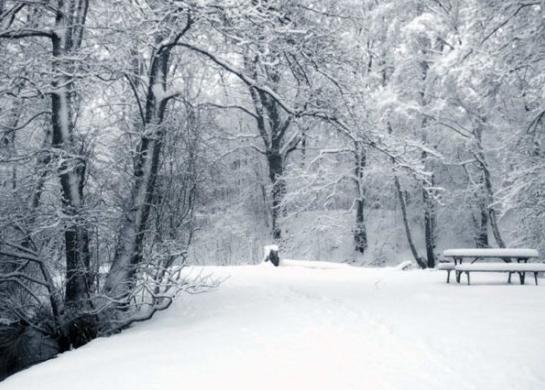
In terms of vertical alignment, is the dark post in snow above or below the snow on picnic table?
above

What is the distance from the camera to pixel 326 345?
5.54m

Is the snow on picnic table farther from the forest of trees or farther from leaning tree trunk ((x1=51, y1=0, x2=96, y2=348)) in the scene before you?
the forest of trees

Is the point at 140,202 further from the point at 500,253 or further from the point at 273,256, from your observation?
the point at 273,256

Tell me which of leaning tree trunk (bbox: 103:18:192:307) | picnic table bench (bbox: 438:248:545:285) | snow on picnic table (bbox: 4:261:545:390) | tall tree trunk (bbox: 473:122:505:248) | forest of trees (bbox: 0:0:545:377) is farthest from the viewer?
tall tree trunk (bbox: 473:122:505:248)

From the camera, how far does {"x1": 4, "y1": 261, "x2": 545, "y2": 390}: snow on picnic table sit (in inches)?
177

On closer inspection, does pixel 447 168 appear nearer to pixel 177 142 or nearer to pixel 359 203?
pixel 359 203

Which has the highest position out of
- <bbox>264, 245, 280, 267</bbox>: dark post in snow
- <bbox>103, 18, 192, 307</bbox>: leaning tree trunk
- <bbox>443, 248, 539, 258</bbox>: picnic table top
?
<bbox>103, 18, 192, 307</bbox>: leaning tree trunk

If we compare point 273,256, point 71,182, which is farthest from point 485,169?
point 71,182

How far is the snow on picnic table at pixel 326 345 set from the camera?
4484 millimetres

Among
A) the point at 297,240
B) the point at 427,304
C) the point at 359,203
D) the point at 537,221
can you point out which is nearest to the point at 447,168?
the point at 359,203

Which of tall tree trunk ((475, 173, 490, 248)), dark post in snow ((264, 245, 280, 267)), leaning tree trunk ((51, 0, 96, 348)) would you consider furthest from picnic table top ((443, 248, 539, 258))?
tall tree trunk ((475, 173, 490, 248))

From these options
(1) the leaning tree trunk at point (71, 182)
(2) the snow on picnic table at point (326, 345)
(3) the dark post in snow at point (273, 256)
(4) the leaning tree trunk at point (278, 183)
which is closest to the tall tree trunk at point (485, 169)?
(4) the leaning tree trunk at point (278, 183)

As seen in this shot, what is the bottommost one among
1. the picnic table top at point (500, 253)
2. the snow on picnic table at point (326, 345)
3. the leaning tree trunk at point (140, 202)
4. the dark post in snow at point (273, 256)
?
the snow on picnic table at point (326, 345)

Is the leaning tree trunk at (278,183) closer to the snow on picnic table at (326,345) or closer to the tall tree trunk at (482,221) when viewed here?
the tall tree trunk at (482,221)
